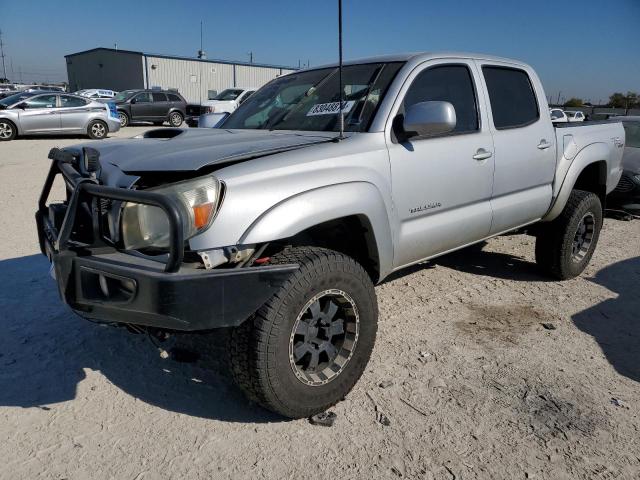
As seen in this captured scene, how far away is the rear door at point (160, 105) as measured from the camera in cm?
2261

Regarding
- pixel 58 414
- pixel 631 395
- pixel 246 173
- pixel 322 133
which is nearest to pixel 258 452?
pixel 58 414

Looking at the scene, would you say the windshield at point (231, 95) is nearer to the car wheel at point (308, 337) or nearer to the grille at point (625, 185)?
the grille at point (625, 185)

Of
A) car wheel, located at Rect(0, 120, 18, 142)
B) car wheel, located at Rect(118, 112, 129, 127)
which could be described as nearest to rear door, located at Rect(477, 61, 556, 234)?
car wheel, located at Rect(0, 120, 18, 142)

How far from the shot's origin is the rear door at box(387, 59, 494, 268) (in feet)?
9.92

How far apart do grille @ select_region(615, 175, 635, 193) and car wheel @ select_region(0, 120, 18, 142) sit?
15.3 meters

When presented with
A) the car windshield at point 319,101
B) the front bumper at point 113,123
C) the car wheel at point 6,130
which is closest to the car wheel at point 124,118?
the front bumper at point 113,123

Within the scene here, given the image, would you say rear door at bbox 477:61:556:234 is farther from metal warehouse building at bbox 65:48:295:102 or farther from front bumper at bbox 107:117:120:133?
metal warehouse building at bbox 65:48:295:102

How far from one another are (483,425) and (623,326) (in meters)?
1.83

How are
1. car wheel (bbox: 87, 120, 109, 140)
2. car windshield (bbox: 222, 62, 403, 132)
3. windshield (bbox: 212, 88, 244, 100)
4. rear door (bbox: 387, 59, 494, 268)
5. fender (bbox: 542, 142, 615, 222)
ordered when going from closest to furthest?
1. rear door (bbox: 387, 59, 494, 268)
2. car windshield (bbox: 222, 62, 403, 132)
3. fender (bbox: 542, 142, 615, 222)
4. car wheel (bbox: 87, 120, 109, 140)
5. windshield (bbox: 212, 88, 244, 100)

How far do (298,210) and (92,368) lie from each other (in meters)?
1.67

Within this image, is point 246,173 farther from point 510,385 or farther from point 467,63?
point 467,63

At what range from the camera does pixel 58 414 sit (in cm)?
263

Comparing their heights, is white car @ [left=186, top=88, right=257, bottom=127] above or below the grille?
above

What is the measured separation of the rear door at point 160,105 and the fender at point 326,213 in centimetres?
2168
